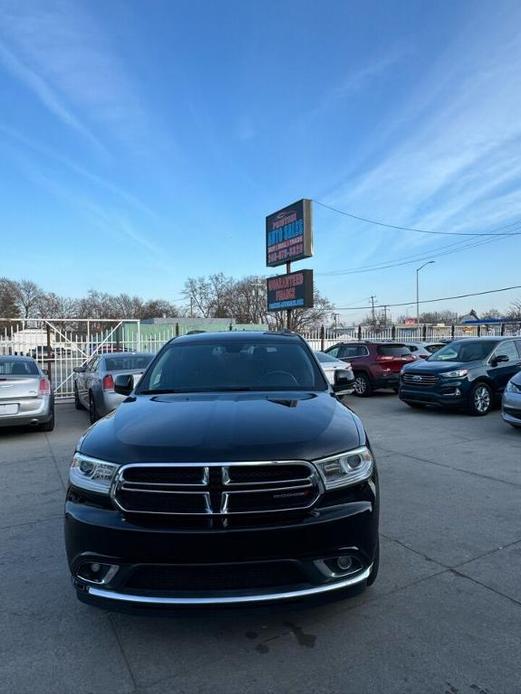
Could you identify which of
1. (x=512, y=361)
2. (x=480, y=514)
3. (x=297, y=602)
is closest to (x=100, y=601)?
(x=297, y=602)

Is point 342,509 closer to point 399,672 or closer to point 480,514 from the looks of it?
point 399,672

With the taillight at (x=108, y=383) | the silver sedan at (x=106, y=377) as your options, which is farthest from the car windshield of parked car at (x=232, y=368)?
the taillight at (x=108, y=383)

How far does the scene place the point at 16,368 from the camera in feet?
30.4

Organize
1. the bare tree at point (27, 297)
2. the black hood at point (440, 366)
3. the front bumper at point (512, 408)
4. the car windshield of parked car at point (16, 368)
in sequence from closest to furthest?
the front bumper at point (512, 408) → the car windshield of parked car at point (16, 368) → the black hood at point (440, 366) → the bare tree at point (27, 297)

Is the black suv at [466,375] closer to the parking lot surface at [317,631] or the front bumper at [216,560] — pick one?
the parking lot surface at [317,631]

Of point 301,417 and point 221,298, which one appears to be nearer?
point 301,417

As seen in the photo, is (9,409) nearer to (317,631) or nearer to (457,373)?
(317,631)

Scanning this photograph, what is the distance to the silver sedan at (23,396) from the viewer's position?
8.57 metres

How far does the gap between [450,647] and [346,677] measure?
64cm

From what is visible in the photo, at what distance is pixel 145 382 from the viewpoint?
4.26m

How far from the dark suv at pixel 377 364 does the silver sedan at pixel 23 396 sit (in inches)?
347

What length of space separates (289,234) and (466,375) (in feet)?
40.1

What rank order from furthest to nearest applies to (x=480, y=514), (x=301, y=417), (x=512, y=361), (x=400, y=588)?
(x=512, y=361), (x=480, y=514), (x=400, y=588), (x=301, y=417)

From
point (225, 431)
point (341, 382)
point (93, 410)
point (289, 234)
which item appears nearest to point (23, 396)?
point (93, 410)
